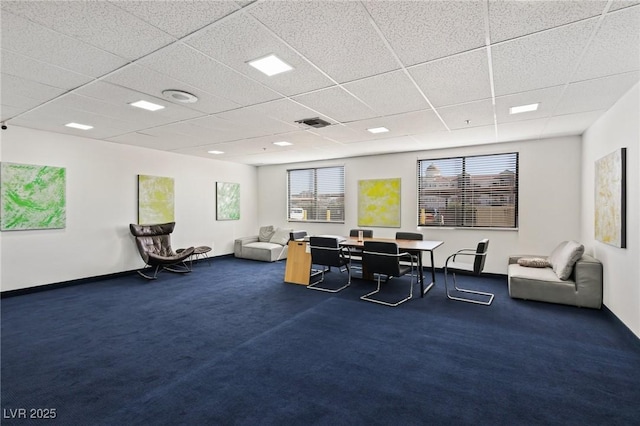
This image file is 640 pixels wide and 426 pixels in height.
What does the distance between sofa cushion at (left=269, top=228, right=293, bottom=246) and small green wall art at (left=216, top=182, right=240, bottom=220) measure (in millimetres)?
1149

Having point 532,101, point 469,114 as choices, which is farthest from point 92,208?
point 532,101

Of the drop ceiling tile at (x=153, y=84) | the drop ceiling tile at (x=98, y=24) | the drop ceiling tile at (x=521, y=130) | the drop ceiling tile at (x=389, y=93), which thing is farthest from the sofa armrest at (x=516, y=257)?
the drop ceiling tile at (x=98, y=24)

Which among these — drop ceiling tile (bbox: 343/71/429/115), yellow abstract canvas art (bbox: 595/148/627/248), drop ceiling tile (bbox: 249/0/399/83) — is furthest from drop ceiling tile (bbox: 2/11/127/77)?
yellow abstract canvas art (bbox: 595/148/627/248)

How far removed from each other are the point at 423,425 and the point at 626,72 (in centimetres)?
345

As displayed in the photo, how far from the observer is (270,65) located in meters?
2.65

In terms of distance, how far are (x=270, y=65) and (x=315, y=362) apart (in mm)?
2587

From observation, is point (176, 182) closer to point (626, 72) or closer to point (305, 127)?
point (305, 127)

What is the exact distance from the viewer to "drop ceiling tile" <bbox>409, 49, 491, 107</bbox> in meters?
2.57

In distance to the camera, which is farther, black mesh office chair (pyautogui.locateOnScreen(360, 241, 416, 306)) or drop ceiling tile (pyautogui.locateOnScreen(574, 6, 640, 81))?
black mesh office chair (pyautogui.locateOnScreen(360, 241, 416, 306))

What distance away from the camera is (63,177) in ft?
17.0

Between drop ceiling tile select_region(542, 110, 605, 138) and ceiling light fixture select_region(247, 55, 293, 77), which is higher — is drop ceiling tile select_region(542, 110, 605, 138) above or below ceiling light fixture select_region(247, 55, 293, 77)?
above

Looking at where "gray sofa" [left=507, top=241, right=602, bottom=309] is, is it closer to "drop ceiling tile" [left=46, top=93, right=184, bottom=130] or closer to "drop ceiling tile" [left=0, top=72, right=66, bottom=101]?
"drop ceiling tile" [left=46, top=93, right=184, bottom=130]

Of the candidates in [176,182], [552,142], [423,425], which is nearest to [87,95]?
[176,182]

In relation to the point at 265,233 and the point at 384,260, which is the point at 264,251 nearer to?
the point at 265,233
